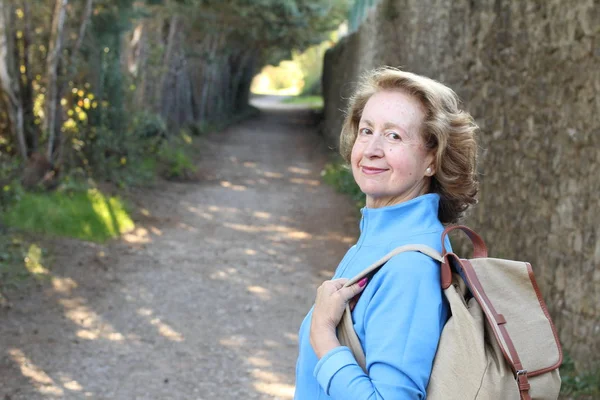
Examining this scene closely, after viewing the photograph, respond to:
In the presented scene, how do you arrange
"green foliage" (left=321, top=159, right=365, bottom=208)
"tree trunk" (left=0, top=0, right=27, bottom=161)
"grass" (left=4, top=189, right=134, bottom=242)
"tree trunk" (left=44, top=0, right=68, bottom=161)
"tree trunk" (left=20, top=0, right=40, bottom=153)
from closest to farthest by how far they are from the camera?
"grass" (left=4, top=189, right=134, bottom=242) → "tree trunk" (left=0, top=0, right=27, bottom=161) → "tree trunk" (left=20, top=0, right=40, bottom=153) → "tree trunk" (left=44, top=0, right=68, bottom=161) → "green foliage" (left=321, top=159, right=365, bottom=208)

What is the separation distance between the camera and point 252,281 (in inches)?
320

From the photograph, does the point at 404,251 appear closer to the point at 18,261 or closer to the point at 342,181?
the point at 18,261

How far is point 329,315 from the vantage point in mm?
1797

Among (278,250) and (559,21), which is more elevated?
(559,21)

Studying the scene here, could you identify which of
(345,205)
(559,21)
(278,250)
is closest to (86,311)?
(278,250)

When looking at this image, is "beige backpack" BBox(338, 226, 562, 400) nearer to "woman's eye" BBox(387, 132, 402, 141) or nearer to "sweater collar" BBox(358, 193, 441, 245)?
"sweater collar" BBox(358, 193, 441, 245)

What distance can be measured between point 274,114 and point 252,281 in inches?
1051

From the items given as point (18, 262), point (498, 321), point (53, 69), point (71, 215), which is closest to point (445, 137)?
point (498, 321)

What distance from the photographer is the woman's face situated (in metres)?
1.91

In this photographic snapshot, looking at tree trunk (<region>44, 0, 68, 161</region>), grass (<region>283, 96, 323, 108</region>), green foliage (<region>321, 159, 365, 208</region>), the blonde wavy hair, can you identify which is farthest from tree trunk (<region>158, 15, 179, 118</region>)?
grass (<region>283, 96, 323, 108</region>)

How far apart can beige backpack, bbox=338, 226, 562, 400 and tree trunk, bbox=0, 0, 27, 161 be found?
867 cm

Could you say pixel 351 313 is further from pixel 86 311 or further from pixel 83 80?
pixel 83 80

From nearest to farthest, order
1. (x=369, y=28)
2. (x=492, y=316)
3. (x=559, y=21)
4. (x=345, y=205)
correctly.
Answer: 1. (x=492, y=316)
2. (x=559, y=21)
3. (x=345, y=205)
4. (x=369, y=28)

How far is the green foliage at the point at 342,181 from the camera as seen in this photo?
41.4 feet
